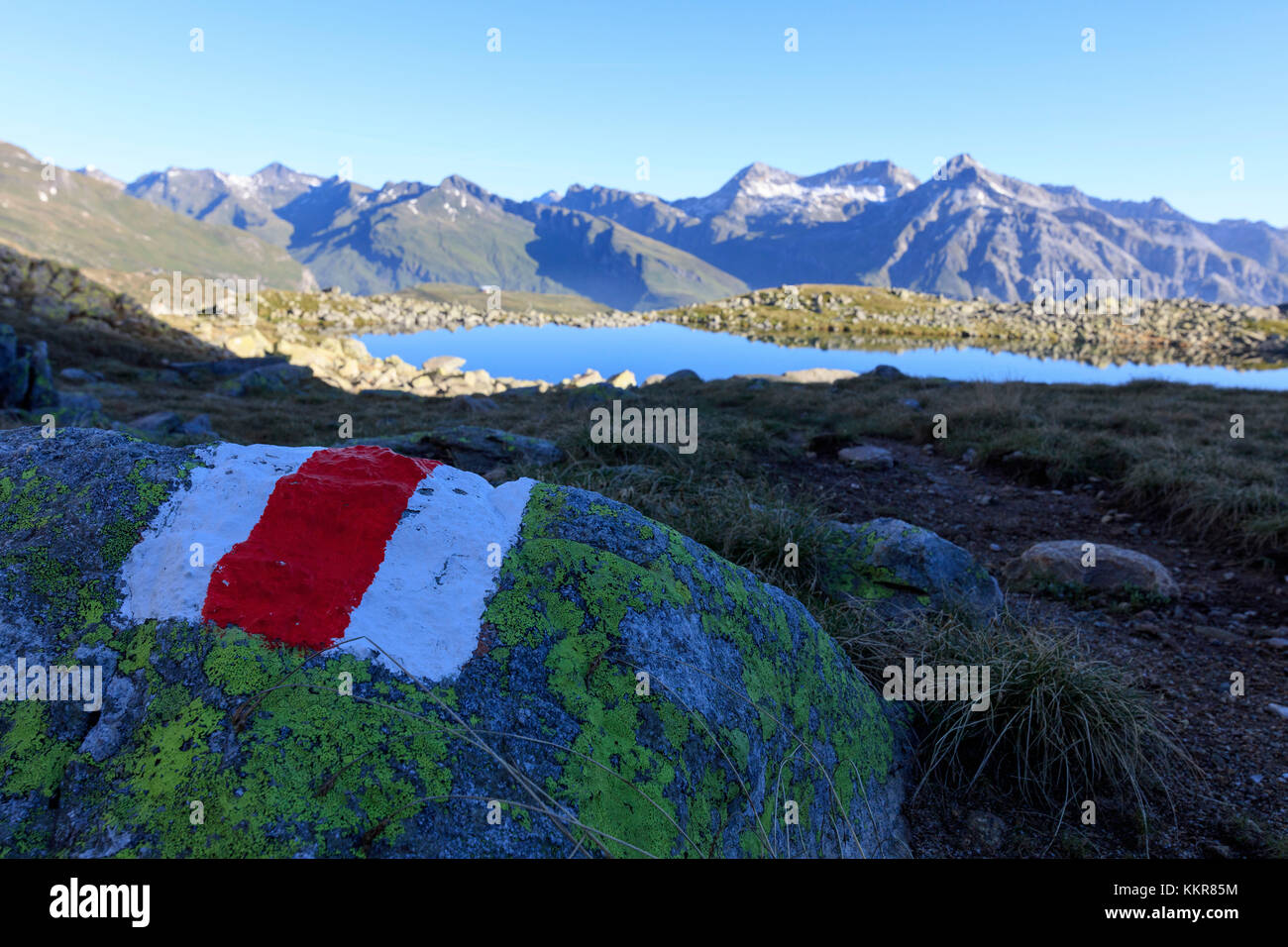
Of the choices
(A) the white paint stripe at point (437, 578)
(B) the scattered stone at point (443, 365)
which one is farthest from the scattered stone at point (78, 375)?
(A) the white paint stripe at point (437, 578)

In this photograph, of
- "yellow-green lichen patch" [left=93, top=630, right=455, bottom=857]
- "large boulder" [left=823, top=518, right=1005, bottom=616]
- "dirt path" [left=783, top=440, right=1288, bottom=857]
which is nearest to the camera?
"yellow-green lichen patch" [left=93, top=630, right=455, bottom=857]

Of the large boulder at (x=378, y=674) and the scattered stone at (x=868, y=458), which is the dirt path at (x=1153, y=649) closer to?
the scattered stone at (x=868, y=458)

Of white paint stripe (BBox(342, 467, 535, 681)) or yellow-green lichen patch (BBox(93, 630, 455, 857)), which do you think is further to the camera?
white paint stripe (BBox(342, 467, 535, 681))

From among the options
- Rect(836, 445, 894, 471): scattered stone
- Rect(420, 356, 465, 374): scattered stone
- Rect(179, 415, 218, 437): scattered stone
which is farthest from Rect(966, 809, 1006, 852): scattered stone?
Rect(420, 356, 465, 374): scattered stone

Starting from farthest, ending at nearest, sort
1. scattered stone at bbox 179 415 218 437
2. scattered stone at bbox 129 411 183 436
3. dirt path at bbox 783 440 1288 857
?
scattered stone at bbox 179 415 218 437
scattered stone at bbox 129 411 183 436
dirt path at bbox 783 440 1288 857

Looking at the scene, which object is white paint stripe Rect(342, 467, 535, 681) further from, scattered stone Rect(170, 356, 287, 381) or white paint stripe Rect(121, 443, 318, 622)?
scattered stone Rect(170, 356, 287, 381)

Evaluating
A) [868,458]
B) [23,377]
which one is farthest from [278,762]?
[23,377]
